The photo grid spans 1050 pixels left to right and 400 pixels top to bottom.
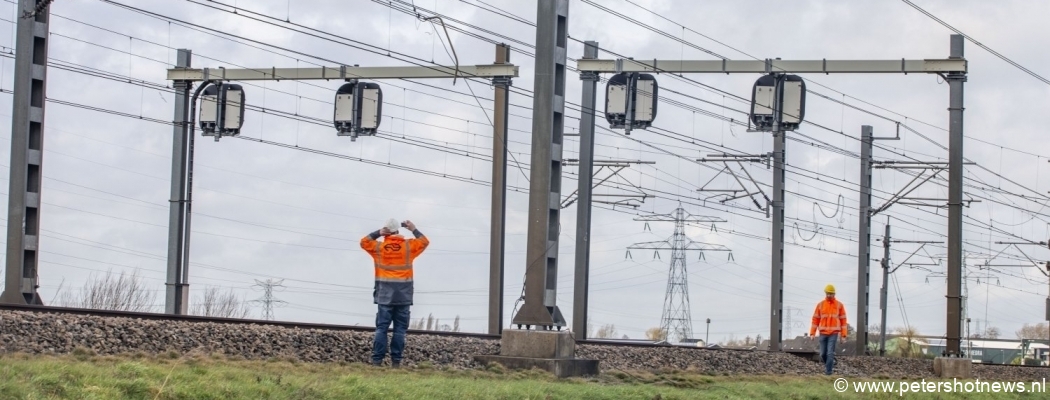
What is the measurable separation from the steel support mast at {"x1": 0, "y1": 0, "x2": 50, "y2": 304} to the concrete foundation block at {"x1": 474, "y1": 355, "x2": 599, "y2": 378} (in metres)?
8.69

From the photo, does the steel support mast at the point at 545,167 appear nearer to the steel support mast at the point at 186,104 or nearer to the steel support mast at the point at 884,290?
the steel support mast at the point at 186,104

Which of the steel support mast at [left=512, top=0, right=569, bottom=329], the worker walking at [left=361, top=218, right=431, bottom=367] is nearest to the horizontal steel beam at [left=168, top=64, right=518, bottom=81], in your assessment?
the steel support mast at [left=512, top=0, right=569, bottom=329]

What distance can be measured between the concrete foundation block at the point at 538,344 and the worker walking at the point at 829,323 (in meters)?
7.54

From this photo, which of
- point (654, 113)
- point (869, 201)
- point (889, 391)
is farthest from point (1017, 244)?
point (889, 391)

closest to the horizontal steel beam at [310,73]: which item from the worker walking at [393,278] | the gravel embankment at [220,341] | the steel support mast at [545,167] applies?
the gravel embankment at [220,341]

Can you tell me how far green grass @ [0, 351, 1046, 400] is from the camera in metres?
10.7

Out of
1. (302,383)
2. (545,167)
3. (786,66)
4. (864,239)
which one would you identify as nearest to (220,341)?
(545,167)

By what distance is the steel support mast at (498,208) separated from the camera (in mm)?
39188

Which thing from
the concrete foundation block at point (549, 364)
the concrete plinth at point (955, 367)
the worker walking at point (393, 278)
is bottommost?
the concrete plinth at point (955, 367)

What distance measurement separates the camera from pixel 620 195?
4953cm

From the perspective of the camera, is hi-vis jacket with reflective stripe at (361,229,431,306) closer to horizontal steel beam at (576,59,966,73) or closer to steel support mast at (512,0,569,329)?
steel support mast at (512,0,569,329)

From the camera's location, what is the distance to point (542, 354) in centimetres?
1975

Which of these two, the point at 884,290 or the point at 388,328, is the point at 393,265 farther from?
the point at 884,290

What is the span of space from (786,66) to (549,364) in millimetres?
16235
